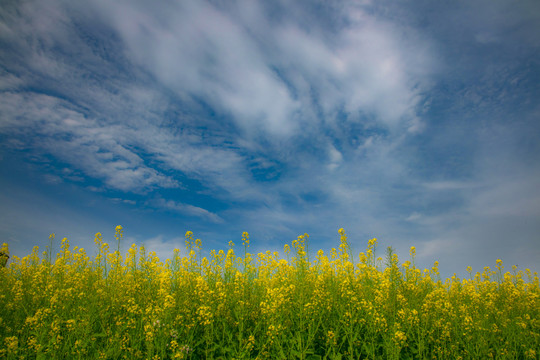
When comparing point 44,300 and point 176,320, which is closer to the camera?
point 176,320

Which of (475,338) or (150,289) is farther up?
(150,289)

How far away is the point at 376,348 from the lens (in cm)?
623

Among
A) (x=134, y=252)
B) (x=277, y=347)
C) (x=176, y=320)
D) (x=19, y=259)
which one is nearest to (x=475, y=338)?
(x=277, y=347)

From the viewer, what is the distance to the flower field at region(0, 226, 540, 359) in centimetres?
588

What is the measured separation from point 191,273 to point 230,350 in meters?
3.11

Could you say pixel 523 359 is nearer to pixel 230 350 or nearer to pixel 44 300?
pixel 230 350

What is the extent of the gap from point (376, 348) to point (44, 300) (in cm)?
909

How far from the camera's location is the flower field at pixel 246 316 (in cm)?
588

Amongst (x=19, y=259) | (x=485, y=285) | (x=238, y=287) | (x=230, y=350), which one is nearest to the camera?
(x=230, y=350)

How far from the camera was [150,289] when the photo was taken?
7652mm

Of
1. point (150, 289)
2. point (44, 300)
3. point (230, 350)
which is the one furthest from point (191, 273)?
point (44, 300)

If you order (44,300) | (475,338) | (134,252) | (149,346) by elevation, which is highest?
(134,252)

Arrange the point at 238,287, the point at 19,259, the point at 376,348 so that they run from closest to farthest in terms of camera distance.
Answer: the point at 376,348, the point at 238,287, the point at 19,259

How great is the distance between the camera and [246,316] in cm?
659
